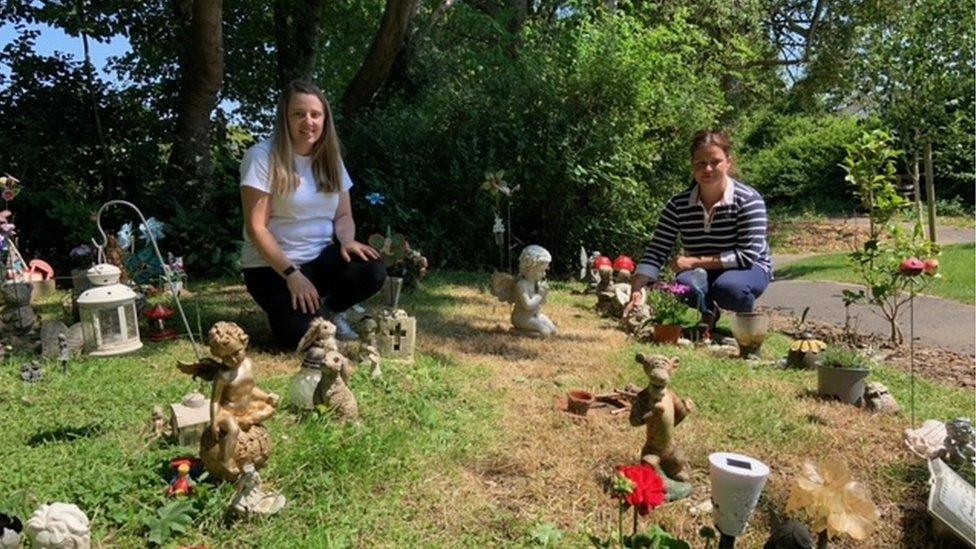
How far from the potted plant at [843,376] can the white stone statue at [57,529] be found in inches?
122

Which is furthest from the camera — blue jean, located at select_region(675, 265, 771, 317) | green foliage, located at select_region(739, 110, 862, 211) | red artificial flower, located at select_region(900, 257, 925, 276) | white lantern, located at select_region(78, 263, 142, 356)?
green foliage, located at select_region(739, 110, 862, 211)

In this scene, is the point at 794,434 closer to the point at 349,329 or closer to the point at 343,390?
the point at 343,390

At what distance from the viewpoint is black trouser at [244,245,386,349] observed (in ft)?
12.6

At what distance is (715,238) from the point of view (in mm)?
4621

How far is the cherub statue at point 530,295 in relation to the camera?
4.57 m

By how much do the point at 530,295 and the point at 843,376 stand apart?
1970 millimetres

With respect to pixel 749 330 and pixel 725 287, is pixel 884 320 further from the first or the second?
pixel 749 330

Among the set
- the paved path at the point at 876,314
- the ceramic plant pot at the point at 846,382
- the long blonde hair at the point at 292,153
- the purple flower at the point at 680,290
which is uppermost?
the long blonde hair at the point at 292,153

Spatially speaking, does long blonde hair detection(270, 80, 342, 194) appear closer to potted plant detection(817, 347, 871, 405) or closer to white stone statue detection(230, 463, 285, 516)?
white stone statue detection(230, 463, 285, 516)

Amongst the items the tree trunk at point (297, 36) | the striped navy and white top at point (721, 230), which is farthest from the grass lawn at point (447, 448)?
the tree trunk at point (297, 36)

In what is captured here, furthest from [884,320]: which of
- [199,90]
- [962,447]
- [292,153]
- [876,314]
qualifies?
[199,90]

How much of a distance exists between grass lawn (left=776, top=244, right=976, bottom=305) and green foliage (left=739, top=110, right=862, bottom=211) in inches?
295

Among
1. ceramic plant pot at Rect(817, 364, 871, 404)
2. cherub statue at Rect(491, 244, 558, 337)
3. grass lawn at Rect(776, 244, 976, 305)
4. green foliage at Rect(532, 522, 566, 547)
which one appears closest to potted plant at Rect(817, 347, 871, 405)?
ceramic plant pot at Rect(817, 364, 871, 404)

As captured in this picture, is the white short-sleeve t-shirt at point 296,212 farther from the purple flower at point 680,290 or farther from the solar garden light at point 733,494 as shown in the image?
the solar garden light at point 733,494
